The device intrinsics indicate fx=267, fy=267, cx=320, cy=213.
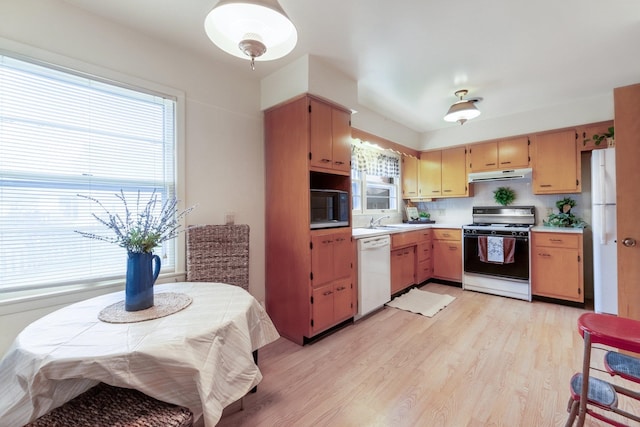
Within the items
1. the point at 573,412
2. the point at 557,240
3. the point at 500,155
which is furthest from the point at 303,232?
the point at 500,155

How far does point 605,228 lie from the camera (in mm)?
2871


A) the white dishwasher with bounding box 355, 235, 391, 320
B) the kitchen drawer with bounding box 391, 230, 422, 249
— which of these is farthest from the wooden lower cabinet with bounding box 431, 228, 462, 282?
the white dishwasher with bounding box 355, 235, 391, 320

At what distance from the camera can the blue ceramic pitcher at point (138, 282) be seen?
1.30 m

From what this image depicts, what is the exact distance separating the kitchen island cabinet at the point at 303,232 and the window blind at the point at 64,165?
39.4 inches

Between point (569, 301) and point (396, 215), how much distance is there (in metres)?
2.51

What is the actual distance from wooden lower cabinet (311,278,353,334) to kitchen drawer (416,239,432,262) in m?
1.74

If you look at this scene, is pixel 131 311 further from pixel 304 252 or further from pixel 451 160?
pixel 451 160

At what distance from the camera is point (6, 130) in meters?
1.53

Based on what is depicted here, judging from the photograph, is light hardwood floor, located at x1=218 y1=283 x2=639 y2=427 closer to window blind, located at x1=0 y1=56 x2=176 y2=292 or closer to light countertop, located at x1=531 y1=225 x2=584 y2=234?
light countertop, located at x1=531 y1=225 x2=584 y2=234

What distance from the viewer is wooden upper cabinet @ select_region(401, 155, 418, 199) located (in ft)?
15.8

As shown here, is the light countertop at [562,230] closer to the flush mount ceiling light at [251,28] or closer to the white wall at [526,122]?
the white wall at [526,122]

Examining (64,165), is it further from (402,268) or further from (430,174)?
(430,174)

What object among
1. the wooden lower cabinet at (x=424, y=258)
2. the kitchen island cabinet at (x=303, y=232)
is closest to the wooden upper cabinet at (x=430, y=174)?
the wooden lower cabinet at (x=424, y=258)

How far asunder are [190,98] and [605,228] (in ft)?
14.3
